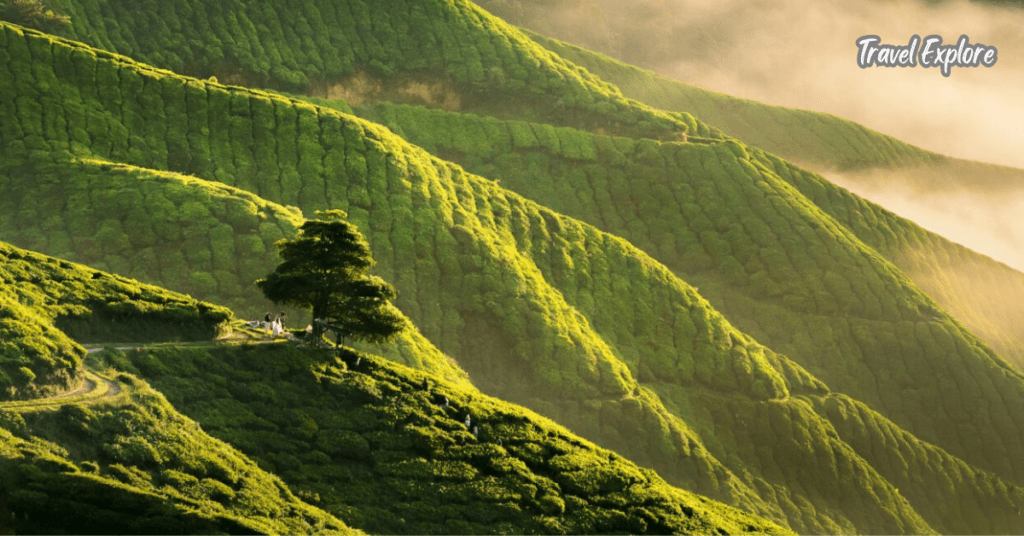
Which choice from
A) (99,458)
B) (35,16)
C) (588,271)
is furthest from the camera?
(35,16)

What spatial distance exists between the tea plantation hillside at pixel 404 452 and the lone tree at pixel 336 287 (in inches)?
68.0

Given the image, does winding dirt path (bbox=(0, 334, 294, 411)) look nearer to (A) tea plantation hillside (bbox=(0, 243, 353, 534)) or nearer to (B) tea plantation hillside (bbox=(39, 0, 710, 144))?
(A) tea plantation hillside (bbox=(0, 243, 353, 534))

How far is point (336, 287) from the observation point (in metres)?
47.4

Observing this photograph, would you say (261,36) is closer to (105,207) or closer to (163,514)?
(105,207)

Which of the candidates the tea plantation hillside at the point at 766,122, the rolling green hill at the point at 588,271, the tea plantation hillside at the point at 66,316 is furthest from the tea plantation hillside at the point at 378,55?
the tea plantation hillside at the point at 66,316

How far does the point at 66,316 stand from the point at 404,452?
15.0m

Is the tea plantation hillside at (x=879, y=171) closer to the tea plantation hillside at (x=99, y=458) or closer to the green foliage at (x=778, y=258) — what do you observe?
the green foliage at (x=778, y=258)

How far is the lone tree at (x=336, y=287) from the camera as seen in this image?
155 feet

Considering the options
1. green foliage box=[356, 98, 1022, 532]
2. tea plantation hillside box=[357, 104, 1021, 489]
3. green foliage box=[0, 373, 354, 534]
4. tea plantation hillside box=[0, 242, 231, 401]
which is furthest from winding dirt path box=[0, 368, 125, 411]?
tea plantation hillside box=[357, 104, 1021, 489]

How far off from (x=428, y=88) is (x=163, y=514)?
112350 mm

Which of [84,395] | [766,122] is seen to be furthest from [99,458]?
[766,122]

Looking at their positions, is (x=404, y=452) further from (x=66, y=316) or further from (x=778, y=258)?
(x=778, y=258)

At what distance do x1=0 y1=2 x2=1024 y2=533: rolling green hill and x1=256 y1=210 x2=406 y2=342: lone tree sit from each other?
69.1ft

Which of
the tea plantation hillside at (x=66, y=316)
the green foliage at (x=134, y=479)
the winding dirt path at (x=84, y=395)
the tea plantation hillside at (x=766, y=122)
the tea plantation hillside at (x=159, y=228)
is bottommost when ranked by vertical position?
the green foliage at (x=134, y=479)
